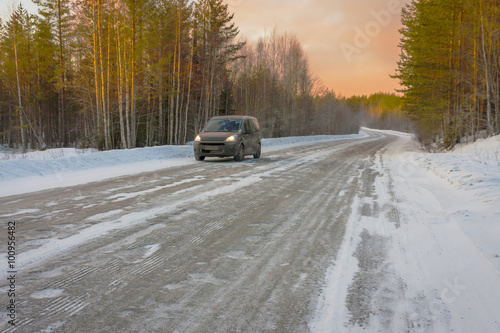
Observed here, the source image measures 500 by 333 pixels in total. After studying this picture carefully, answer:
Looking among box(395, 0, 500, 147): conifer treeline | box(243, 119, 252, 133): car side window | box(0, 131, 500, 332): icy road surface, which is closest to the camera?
box(0, 131, 500, 332): icy road surface

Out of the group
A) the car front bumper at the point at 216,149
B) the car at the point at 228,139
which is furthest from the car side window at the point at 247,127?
the car front bumper at the point at 216,149

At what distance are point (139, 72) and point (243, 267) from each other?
19509 mm

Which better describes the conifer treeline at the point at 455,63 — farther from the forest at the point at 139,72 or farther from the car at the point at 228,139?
the forest at the point at 139,72

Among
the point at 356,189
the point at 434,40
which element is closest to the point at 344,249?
the point at 356,189

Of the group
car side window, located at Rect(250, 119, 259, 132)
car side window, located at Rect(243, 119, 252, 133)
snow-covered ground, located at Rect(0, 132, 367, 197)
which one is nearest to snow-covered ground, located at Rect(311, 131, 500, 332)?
snow-covered ground, located at Rect(0, 132, 367, 197)

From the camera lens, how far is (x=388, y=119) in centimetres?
14425

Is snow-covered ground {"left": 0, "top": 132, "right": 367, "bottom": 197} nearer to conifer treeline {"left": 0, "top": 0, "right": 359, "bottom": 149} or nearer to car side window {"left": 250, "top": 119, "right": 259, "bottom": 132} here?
car side window {"left": 250, "top": 119, "right": 259, "bottom": 132}

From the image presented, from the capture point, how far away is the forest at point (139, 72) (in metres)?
20.0

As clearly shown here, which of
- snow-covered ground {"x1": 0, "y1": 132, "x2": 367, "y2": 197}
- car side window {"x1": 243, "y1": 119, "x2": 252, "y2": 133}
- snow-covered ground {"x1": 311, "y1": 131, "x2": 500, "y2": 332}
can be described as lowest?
snow-covered ground {"x1": 311, "y1": 131, "x2": 500, "y2": 332}

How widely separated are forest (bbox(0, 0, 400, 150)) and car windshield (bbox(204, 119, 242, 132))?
903cm

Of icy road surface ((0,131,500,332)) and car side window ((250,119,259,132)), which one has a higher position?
car side window ((250,119,259,132))

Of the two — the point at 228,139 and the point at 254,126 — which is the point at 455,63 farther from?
the point at 228,139

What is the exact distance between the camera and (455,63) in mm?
20359

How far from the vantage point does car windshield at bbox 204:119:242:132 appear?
42.1 feet
